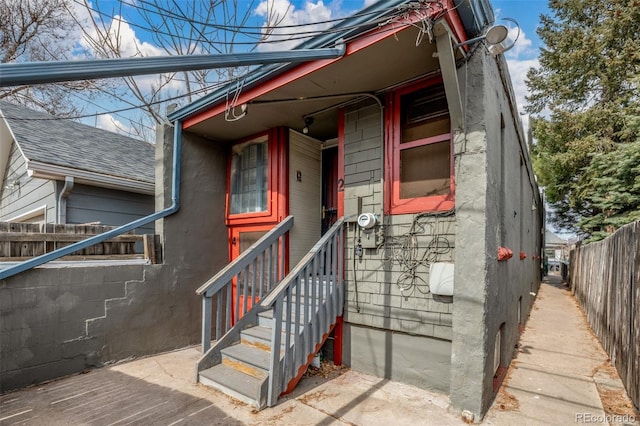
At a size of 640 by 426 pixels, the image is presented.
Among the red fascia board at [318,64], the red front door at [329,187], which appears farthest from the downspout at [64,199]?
the red front door at [329,187]

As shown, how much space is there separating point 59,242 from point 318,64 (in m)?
3.69

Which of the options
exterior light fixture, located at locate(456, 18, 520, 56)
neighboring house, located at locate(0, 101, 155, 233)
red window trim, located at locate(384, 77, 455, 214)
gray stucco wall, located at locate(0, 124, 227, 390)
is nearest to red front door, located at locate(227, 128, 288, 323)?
gray stucco wall, located at locate(0, 124, 227, 390)

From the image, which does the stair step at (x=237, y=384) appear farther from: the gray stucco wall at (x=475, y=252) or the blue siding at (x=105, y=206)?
the blue siding at (x=105, y=206)

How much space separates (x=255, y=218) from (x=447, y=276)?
119 inches

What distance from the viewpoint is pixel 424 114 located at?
138 inches

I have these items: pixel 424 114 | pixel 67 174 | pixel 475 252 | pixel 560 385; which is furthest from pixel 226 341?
pixel 67 174

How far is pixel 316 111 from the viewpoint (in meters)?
4.34

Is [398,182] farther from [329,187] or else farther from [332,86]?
[329,187]

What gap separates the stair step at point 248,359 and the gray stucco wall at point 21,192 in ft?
13.9

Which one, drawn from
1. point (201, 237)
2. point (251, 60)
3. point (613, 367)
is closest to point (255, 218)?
point (201, 237)

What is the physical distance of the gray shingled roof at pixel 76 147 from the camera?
5320 mm

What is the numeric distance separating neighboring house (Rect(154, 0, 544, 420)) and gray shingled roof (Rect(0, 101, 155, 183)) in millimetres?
1926

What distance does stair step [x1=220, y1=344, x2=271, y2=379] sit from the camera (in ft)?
10.4

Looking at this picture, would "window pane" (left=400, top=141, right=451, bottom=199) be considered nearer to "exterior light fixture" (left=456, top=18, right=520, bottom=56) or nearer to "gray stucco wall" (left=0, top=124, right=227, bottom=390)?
"exterior light fixture" (left=456, top=18, right=520, bottom=56)
